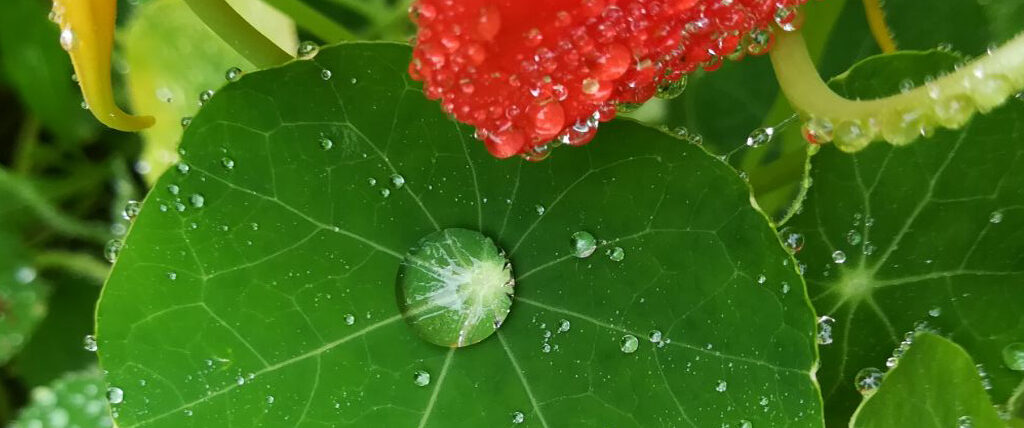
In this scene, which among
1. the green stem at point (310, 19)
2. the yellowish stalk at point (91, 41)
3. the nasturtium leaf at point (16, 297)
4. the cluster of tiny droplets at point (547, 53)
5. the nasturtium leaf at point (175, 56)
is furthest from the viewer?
the nasturtium leaf at point (16, 297)

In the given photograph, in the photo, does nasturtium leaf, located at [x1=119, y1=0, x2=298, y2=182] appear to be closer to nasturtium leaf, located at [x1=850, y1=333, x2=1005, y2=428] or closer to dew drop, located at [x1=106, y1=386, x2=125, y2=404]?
dew drop, located at [x1=106, y1=386, x2=125, y2=404]

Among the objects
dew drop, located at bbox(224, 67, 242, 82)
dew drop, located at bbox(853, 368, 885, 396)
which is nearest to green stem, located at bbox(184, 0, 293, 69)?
dew drop, located at bbox(224, 67, 242, 82)

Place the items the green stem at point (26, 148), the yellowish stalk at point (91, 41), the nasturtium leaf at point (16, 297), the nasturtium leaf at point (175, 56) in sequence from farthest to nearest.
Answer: the green stem at point (26, 148), the nasturtium leaf at point (16, 297), the nasturtium leaf at point (175, 56), the yellowish stalk at point (91, 41)

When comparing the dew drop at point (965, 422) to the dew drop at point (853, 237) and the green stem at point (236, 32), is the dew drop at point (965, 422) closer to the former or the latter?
the dew drop at point (853, 237)

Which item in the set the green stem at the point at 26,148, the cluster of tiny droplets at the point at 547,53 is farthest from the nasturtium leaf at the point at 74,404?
the cluster of tiny droplets at the point at 547,53

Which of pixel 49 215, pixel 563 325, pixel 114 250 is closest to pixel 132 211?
pixel 114 250

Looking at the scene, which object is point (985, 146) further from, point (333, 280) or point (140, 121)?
point (140, 121)

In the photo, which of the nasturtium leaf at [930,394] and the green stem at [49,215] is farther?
the green stem at [49,215]
